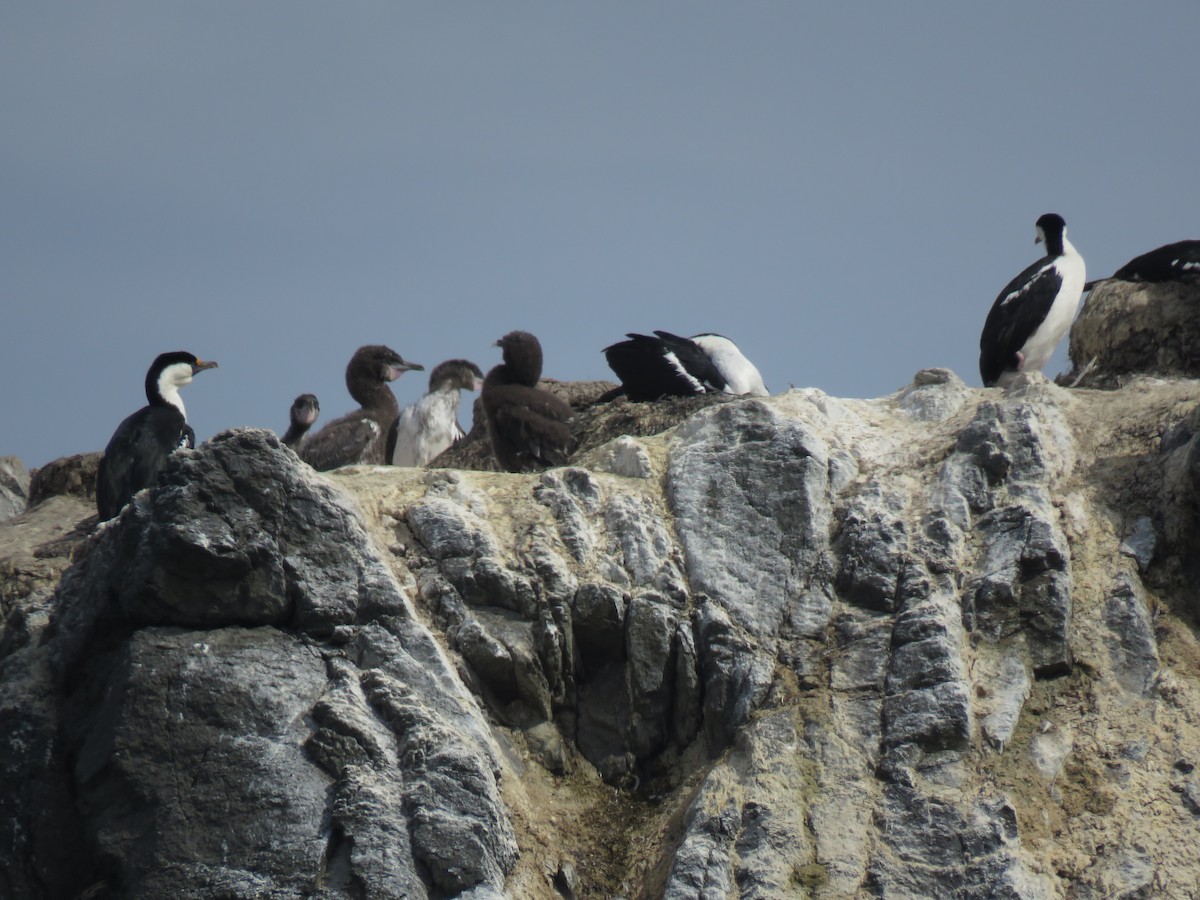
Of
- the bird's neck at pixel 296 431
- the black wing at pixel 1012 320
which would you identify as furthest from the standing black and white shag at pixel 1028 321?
the bird's neck at pixel 296 431

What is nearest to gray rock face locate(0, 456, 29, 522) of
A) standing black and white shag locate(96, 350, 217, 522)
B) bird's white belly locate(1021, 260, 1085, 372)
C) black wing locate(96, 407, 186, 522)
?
standing black and white shag locate(96, 350, 217, 522)

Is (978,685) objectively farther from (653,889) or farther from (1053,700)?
(653,889)

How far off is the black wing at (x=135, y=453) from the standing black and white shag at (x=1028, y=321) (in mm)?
7120

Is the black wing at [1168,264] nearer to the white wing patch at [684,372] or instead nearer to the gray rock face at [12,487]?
the white wing patch at [684,372]

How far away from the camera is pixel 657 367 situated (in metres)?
15.5

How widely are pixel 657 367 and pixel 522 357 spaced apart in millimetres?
1496

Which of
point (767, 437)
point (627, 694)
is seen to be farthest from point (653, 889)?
point (767, 437)

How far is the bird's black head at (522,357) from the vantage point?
48.8 feet

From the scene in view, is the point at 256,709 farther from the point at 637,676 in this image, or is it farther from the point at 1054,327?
the point at 1054,327

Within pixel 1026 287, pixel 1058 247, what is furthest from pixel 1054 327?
pixel 1058 247

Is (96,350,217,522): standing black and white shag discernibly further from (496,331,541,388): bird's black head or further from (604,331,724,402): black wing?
(604,331,724,402): black wing

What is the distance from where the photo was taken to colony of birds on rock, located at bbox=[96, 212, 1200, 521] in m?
12.3

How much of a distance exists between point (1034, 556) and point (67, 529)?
27.6 ft

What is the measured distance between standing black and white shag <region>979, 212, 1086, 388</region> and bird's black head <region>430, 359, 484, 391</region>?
21.6 ft
